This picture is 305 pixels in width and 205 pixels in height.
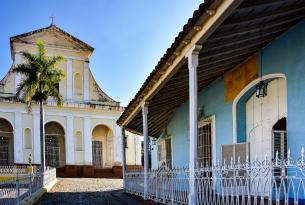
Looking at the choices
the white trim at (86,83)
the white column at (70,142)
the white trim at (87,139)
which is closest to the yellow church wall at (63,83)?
the white trim at (86,83)

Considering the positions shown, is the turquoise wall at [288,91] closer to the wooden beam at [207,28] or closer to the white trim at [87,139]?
the wooden beam at [207,28]

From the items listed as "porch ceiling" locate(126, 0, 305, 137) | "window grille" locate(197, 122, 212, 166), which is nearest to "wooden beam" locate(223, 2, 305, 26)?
"porch ceiling" locate(126, 0, 305, 137)

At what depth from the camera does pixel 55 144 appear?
3059 centimetres

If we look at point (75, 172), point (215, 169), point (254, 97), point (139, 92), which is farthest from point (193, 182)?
point (75, 172)

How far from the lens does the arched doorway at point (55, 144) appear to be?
30078mm

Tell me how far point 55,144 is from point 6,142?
3596mm

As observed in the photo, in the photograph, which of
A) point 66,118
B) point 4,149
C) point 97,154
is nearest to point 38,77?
point 66,118

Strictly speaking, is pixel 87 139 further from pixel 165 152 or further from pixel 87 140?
pixel 165 152

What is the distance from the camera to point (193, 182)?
660 cm

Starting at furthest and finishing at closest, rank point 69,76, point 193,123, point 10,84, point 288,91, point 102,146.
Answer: point 102,146 → point 69,76 → point 10,84 → point 288,91 → point 193,123

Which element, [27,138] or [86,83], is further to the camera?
[86,83]

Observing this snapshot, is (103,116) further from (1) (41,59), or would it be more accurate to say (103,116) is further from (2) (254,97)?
(2) (254,97)

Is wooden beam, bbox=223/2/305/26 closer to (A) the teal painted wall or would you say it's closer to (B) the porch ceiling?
(B) the porch ceiling

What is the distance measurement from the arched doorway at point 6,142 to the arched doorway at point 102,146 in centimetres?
642
